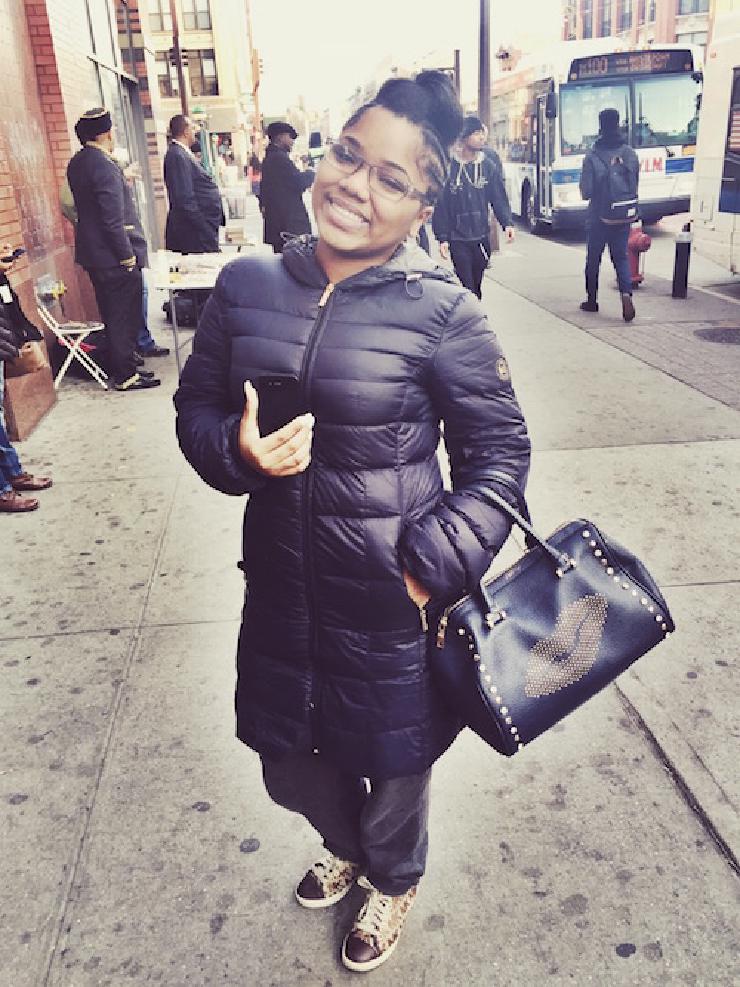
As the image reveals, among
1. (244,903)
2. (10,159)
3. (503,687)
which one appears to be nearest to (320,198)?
(503,687)

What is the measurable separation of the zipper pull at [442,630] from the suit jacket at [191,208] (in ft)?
27.6

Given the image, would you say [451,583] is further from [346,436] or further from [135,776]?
[135,776]

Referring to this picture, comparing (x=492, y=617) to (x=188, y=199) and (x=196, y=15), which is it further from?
(x=196, y=15)

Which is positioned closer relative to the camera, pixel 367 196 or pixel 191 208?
pixel 367 196

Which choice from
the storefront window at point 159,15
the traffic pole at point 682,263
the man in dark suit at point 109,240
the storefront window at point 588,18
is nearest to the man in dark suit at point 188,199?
the man in dark suit at point 109,240

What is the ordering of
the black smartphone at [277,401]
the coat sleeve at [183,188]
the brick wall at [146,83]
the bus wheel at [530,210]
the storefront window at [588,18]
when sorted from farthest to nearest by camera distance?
the storefront window at [588,18], the bus wheel at [530,210], the brick wall at [146,83], the coat sleeve at [183,188], the black smartphone at [277,401]

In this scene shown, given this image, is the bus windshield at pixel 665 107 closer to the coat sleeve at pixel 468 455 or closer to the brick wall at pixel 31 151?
the brick wall at pixel 31 151

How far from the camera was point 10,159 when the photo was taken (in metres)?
7.58

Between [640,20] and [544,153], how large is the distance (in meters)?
49.8

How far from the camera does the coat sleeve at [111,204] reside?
7.30 metres

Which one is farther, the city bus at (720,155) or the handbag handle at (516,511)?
the city bus at (720,155)

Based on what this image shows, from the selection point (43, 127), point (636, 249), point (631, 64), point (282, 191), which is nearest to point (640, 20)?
point (631, 64)

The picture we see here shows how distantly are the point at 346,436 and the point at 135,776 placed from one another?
1739 mm

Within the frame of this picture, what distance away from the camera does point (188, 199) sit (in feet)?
31.1
